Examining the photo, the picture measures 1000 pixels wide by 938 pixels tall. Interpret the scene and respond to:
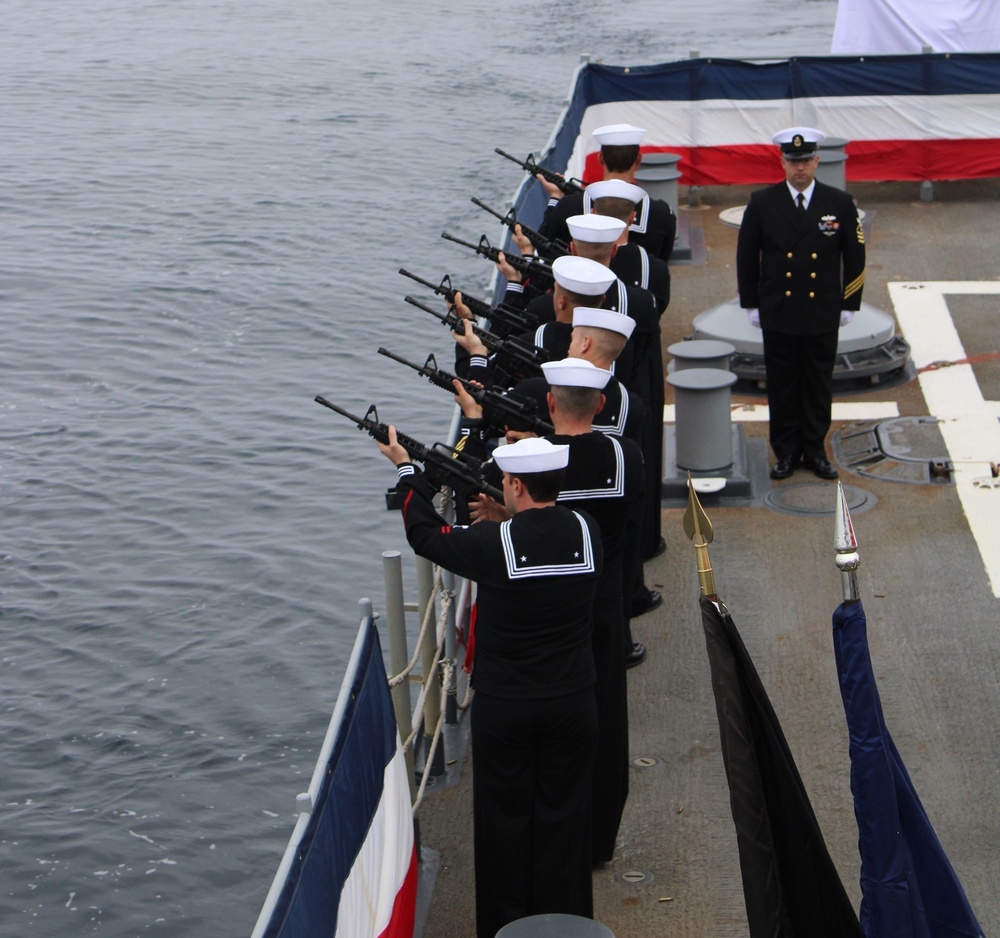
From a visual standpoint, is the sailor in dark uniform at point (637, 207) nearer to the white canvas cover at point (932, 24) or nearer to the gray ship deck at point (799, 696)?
the gray ship deck at point (799, 696)

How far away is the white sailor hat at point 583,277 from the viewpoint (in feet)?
19.6

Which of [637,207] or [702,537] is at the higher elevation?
[702,537]

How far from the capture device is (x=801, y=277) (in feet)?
28.2

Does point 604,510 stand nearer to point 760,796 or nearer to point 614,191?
point 760,796

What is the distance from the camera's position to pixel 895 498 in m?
8.70

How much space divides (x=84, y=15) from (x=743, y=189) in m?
29.7

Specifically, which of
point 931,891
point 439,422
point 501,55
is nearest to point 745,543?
point 931,891

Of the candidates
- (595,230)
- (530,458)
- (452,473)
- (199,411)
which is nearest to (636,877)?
(452,473)

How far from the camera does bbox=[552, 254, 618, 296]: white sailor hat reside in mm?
5973

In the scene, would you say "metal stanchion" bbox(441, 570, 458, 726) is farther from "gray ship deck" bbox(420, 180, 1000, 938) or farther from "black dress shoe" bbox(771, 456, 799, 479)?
"black dress shoe" bbox(771, 456, 799, 479)

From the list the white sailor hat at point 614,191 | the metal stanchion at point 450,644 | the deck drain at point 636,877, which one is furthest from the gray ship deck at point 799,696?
the white sailor hat at point 614,191

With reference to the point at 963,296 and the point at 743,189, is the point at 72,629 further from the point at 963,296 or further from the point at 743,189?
the point at 743,189

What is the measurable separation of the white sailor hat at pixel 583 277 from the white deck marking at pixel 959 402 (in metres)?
2.82

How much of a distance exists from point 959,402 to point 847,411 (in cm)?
72
